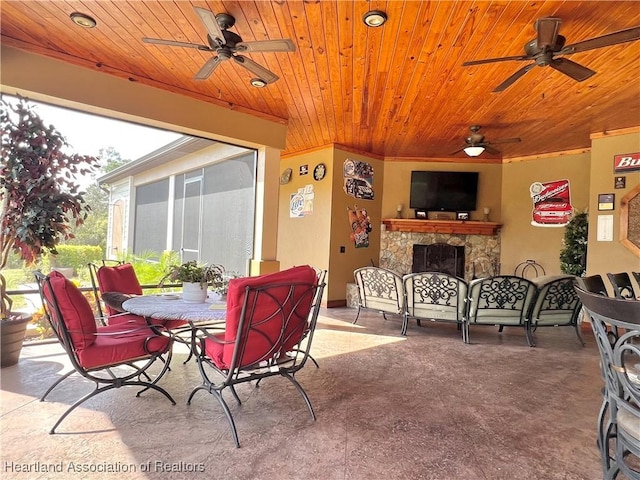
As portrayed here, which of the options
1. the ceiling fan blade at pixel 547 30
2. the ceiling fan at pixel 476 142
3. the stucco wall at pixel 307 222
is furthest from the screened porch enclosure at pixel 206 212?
the ceiling fan blade at pixel 547 30

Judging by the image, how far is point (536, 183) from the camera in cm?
702

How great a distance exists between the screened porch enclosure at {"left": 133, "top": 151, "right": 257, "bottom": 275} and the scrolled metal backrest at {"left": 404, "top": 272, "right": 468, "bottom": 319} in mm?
Result: 2399

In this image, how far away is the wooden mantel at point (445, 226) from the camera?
7281 millimetres

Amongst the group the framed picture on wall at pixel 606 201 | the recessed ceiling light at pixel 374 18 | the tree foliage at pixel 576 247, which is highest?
the recessed ceiling light at pixel 374 18

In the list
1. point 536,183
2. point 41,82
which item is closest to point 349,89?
point 41,82

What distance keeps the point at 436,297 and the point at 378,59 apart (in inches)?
116

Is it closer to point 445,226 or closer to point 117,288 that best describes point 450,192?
point 445,226

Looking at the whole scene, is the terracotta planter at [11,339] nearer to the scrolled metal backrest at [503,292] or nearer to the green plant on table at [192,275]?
the green plant on table at [192,275]

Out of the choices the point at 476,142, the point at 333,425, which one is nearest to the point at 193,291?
the point at 333,425

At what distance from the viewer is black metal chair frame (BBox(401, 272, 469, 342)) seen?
4625 millimetres

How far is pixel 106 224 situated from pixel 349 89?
345cm

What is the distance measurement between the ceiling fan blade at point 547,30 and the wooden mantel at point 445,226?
4.68 metres

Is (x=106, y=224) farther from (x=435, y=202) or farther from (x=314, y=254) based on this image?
(x=435, y=202)

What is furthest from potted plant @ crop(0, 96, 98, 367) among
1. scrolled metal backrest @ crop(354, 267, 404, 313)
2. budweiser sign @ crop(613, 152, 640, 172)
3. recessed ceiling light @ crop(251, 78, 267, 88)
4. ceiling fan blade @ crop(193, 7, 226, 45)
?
budweiser sign @ crop(613, 152, 640, 172)
